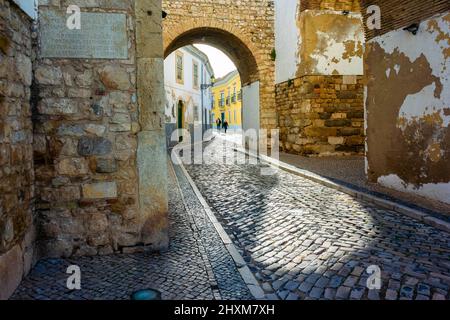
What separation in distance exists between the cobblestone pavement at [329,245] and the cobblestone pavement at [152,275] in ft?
0.96

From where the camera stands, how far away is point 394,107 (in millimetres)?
6137

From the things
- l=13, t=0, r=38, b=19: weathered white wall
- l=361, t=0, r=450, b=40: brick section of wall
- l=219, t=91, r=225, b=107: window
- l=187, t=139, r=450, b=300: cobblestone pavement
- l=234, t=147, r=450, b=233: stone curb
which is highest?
l=219, t=91, r=225, b=107: window

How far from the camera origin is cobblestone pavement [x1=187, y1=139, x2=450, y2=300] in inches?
111

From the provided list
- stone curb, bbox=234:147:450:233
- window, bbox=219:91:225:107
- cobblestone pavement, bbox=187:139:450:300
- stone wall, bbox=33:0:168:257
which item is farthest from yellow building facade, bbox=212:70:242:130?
stone wall, bbox=33:0:168:257

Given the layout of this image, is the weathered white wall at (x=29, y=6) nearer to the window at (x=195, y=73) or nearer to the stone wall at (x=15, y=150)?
the stone wall at (x=15, y=150)

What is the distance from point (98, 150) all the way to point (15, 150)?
77 cm

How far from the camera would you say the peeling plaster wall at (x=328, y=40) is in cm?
1127

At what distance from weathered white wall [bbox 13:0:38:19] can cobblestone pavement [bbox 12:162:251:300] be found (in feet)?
7.50

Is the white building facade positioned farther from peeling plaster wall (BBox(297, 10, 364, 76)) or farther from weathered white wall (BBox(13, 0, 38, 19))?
weathered white wall (BBox(13, 0, 38, 19))

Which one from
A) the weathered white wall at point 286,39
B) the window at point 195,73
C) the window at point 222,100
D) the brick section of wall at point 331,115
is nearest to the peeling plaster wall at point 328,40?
the brick section of wall at point 331,115

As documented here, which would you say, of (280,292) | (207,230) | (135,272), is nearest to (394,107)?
(207,230)

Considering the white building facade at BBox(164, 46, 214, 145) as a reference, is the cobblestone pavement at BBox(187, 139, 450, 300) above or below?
below

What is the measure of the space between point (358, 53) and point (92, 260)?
10634 millimetres

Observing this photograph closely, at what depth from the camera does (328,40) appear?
1132 centimetres
